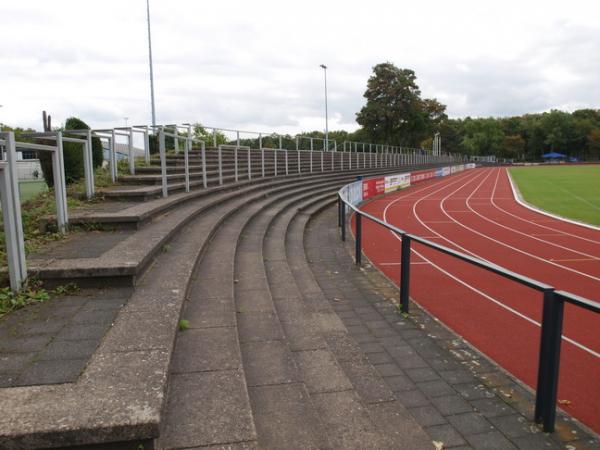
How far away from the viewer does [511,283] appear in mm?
7332

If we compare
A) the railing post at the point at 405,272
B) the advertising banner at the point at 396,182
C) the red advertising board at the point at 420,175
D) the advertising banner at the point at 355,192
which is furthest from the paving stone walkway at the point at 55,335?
the red advertising board at the point at 420,175

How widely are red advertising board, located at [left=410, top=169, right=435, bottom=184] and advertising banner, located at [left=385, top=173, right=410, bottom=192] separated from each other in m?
1.95

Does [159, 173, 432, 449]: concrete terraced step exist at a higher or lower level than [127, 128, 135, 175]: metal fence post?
lower

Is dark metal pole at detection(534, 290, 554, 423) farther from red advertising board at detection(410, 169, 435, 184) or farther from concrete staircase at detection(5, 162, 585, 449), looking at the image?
red advertising board at detection(410, 169, 435, 184)

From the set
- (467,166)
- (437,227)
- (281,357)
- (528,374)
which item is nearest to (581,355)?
(528,374)

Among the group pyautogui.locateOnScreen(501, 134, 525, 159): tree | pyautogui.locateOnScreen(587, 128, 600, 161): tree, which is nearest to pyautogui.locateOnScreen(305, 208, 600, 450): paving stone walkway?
pyautogui.locateOnScreen(587, 128, 600, 161): tree

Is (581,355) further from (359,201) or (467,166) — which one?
(467,166)

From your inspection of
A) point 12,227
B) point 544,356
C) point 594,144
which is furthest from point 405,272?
point 594,144

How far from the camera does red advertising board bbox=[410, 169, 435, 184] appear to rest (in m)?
36.0

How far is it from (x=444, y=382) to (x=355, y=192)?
48.8 feet

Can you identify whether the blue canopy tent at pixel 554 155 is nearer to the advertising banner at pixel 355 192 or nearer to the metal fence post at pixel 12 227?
the advertising banner at pixel 355 192

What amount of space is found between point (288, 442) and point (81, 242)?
388 centimetres

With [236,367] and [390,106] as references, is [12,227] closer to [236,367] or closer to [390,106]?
[236,367]

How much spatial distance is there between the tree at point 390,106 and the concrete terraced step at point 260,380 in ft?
182
